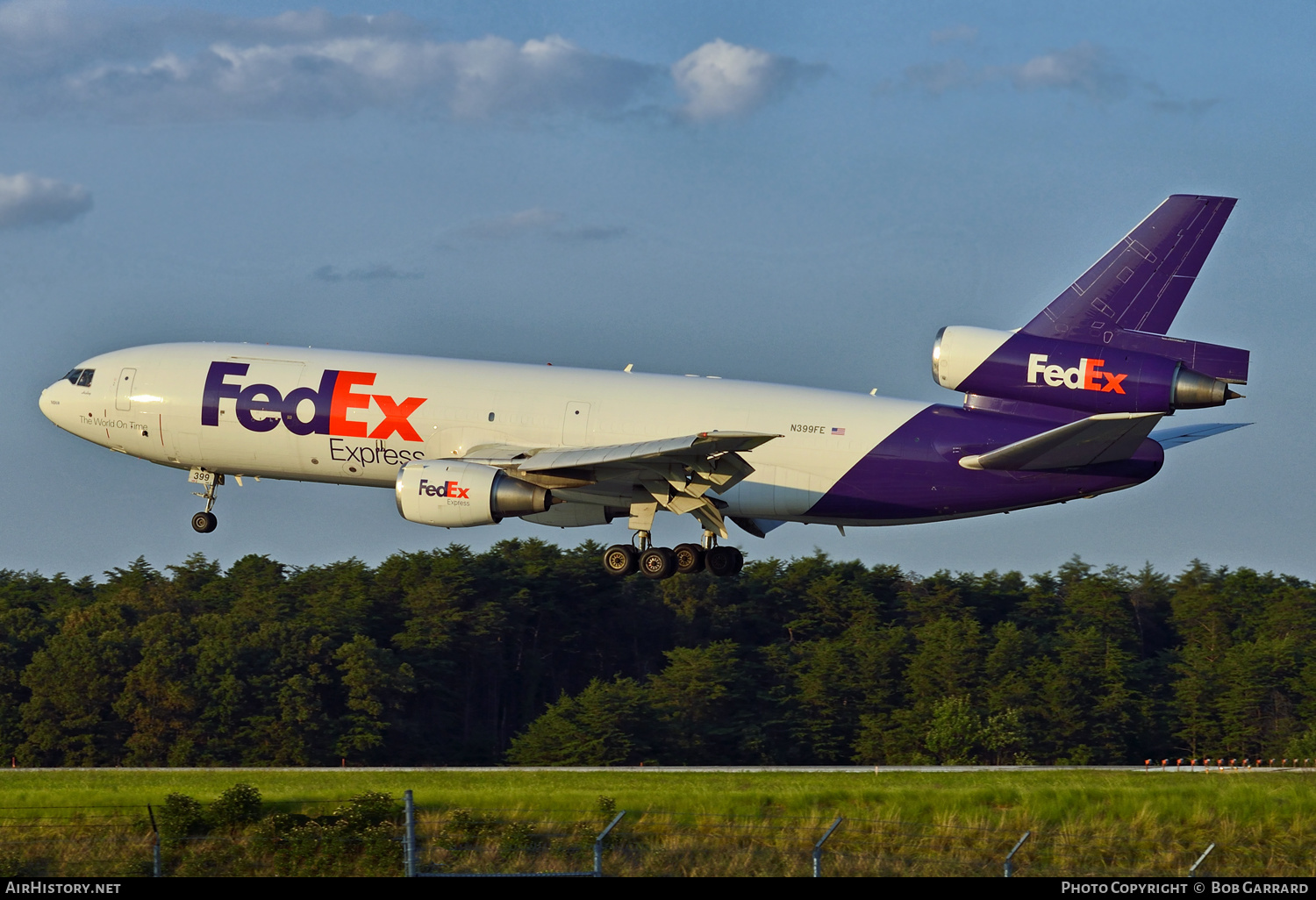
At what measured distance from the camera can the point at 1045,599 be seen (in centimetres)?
10862

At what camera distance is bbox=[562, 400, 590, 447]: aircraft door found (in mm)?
44188

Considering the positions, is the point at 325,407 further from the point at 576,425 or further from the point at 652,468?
the point at 652,468

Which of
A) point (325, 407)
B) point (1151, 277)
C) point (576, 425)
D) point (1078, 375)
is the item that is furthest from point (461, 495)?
point (1151, 277)

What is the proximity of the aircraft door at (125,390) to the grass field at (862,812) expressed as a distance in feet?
37.8

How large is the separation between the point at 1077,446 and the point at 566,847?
17223mm

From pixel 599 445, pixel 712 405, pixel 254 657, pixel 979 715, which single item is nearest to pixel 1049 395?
pixel 712 405

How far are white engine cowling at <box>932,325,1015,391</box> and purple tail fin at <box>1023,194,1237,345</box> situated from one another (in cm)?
127

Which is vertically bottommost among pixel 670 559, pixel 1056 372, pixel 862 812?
pixel 862 812

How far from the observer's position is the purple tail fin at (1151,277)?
1633 inches

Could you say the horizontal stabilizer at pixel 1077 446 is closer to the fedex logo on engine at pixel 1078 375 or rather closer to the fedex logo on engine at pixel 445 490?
Answer: the fedex logo on engine at pixel 1078 375

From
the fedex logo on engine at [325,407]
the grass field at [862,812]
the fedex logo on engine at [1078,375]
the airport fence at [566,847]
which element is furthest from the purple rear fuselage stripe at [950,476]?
the fedex logo on engine at [325,407]

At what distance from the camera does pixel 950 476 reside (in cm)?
4312

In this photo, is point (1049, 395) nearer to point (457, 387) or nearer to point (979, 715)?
point (457, 387)
